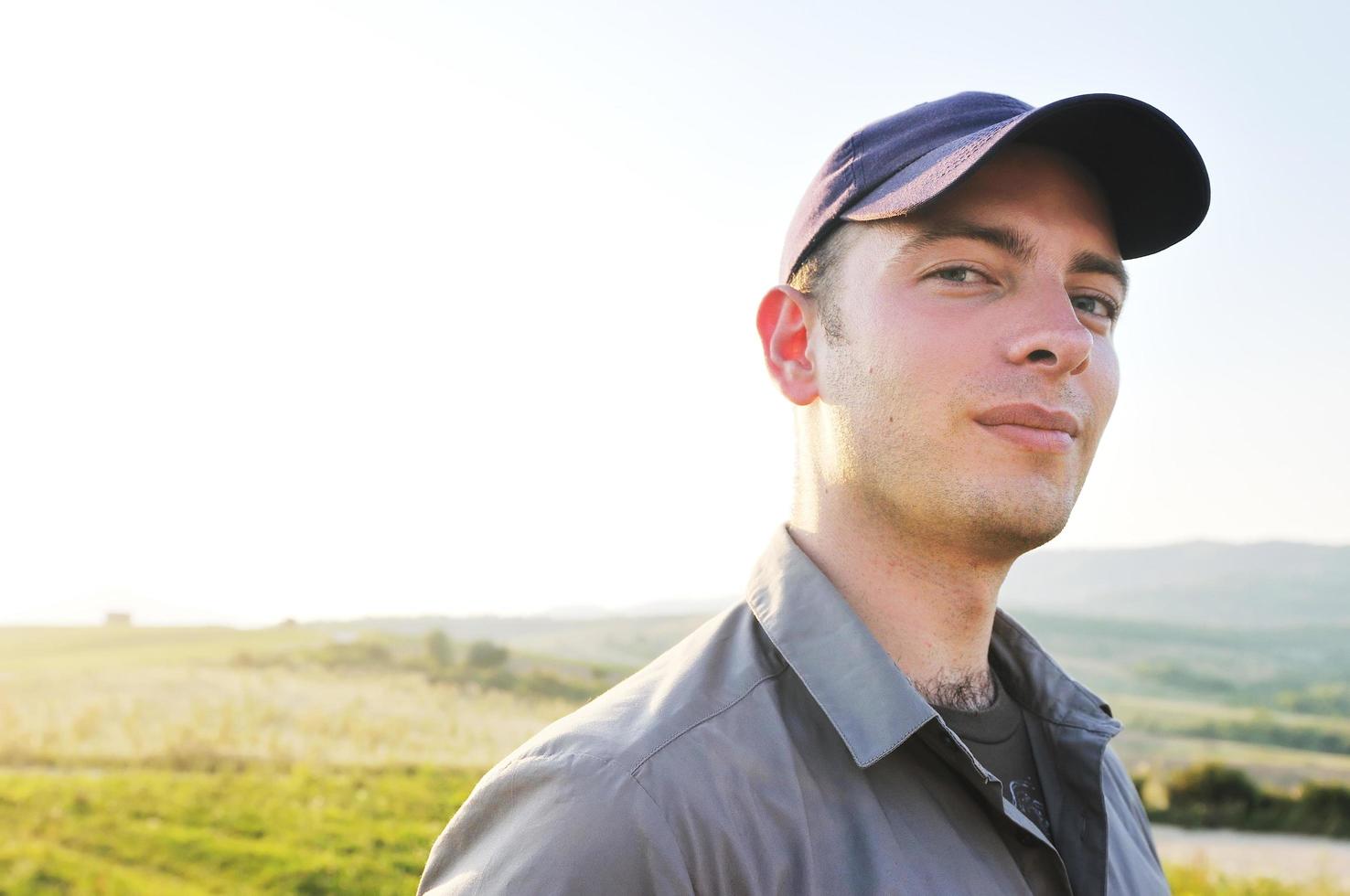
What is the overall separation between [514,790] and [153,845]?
6.81 metres

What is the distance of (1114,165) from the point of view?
2111 mm

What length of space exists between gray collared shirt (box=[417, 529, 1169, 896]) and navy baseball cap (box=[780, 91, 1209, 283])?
66cm

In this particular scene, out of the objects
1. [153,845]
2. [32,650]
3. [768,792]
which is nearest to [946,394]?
[768,792]

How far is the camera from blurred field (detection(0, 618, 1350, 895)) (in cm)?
691

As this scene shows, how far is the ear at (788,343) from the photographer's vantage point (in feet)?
6.95

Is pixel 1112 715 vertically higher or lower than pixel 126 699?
higher

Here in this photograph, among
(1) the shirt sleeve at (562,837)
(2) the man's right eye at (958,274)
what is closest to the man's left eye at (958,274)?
(2) the man's right eye at (958,274)

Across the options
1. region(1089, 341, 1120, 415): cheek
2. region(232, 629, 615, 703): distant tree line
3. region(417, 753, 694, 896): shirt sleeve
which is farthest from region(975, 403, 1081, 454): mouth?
region(232, 629, 615, 703): distant tree line

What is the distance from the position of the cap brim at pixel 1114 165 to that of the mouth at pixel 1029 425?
389 millimetres

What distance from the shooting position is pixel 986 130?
189 cm

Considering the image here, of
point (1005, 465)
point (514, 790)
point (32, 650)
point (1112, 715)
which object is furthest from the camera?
point (32, 650)

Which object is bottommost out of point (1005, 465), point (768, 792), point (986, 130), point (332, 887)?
point (332, 887)

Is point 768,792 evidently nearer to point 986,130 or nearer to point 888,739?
point 888,739

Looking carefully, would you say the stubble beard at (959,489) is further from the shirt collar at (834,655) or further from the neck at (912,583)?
the shirt collar at (834,655)
